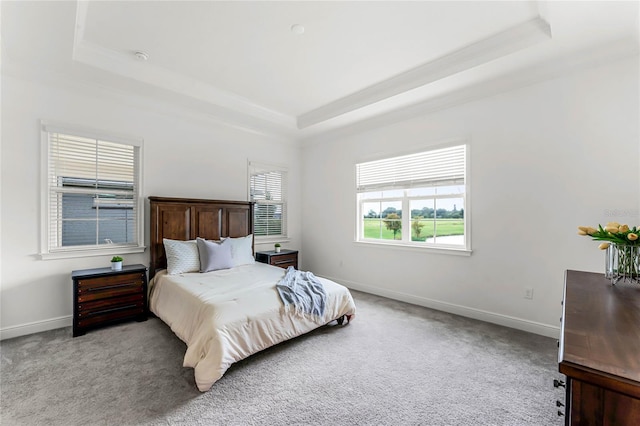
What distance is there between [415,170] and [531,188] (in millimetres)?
1386

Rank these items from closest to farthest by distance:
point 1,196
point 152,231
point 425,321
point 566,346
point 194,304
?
point 566,346
point 194,304
point 1,196
point 425,321
point 152,231

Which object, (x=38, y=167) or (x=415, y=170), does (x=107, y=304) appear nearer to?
(x=38, y=167)

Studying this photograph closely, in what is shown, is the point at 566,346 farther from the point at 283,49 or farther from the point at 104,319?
the point at 104,319

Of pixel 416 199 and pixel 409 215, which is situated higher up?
pixel 416 199

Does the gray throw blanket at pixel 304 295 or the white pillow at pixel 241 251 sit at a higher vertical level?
the white pillow at pixel 241 251

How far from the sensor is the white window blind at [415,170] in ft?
11.9

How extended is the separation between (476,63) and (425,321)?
9.30 feet

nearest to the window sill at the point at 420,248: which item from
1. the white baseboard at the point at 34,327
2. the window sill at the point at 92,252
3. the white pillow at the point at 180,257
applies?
the white pillow at the point at 180,257

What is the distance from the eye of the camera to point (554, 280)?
2893mm

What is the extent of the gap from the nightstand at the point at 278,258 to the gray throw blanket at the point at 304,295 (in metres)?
1.43

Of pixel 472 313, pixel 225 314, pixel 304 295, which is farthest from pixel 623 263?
pixel 225 314

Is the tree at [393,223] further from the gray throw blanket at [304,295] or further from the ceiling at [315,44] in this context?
the gray throw blanket at [304,295]

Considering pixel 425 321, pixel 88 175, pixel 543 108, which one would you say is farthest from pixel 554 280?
pixel 88 175

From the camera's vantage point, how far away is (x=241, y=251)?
12.8ft
